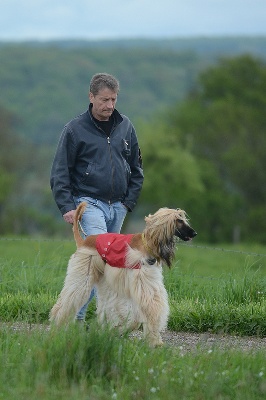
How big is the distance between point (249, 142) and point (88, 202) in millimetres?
52294

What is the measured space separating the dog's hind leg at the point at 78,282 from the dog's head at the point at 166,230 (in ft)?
1.85

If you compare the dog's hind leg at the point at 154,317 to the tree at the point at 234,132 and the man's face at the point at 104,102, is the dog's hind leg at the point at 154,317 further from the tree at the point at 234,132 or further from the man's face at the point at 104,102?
the tree at the point at 234,132

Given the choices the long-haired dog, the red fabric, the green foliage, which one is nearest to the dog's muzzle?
the long-haired dog

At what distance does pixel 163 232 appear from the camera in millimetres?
7273

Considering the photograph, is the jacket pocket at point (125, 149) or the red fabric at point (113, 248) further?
the jacket pocket at point (125, 149)

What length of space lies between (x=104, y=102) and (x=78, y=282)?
1569 millimetres

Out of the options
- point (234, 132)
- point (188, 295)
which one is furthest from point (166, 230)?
point (234, 132)

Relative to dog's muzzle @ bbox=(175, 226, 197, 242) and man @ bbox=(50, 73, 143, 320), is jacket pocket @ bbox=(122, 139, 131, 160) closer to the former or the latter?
man @ bbox=(50, 73, 143, 320)

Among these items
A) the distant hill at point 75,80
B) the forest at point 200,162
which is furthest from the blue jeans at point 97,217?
the distant hill at point 75,80

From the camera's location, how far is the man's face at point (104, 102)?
Answer: 305 inches

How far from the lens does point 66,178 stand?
7.92 metres

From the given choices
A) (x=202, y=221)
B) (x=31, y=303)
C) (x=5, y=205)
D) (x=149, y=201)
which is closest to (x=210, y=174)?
(x=202, y=221)

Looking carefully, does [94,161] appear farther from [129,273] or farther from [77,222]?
[129,273]

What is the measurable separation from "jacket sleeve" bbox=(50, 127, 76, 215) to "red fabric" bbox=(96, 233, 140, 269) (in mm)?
547
